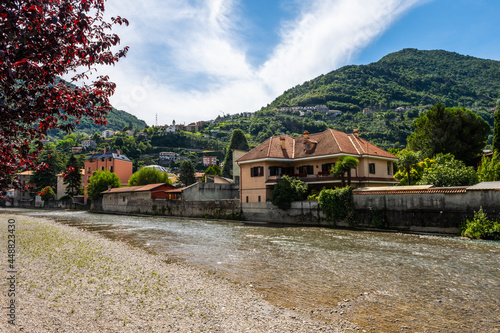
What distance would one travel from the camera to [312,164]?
124 feet

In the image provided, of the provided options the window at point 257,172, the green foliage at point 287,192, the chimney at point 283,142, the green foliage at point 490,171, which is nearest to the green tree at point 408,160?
the green foliage at point 490,171

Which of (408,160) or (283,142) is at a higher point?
(283,142)

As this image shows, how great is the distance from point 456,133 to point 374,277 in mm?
38521

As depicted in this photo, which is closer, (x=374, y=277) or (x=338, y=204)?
(x=374, y=277)

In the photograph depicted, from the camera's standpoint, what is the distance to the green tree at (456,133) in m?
41.1

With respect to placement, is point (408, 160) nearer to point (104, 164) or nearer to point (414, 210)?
point (414, 210)

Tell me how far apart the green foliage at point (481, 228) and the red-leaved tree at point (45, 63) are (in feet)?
78.4

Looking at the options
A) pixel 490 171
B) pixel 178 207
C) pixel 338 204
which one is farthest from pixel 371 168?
pixel 178 207

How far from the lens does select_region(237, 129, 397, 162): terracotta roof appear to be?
36281 mm

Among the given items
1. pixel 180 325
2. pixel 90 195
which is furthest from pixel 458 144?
pixel 90 195

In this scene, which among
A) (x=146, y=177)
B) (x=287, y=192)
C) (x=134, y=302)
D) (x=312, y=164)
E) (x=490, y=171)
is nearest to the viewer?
(x=134, y=302)

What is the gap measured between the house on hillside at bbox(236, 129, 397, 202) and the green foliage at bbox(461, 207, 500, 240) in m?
13.6

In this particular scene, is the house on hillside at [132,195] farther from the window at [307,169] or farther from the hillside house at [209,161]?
the hillside house at [209,161]

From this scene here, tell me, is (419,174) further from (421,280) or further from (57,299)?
(57,299)
